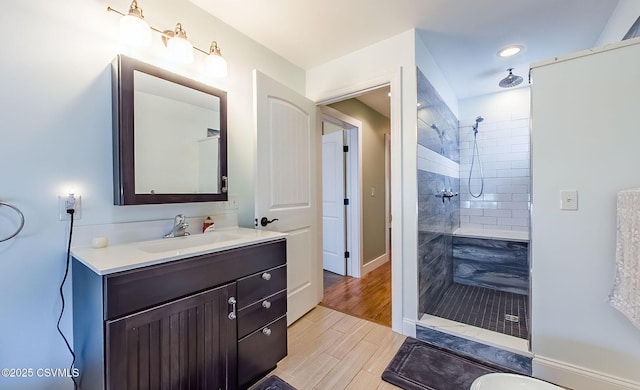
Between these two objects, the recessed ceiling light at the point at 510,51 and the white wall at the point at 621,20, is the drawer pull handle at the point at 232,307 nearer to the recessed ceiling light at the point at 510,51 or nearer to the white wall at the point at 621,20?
the white wall at the point at 621,20

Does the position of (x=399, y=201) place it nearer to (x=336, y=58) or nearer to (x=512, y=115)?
(x=336, y=58)

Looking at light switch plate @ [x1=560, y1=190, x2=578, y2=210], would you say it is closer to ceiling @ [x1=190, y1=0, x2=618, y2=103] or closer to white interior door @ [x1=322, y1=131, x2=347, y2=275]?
ceiling @ [x1=190, y1=0, x2=618, y2=103]

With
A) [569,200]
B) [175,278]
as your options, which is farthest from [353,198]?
[175,278]

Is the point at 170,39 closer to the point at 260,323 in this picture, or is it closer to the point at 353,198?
the point at 260,323

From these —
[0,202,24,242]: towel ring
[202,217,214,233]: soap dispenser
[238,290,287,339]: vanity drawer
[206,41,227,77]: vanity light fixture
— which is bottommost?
[238,290,287,339]: vanity drawer

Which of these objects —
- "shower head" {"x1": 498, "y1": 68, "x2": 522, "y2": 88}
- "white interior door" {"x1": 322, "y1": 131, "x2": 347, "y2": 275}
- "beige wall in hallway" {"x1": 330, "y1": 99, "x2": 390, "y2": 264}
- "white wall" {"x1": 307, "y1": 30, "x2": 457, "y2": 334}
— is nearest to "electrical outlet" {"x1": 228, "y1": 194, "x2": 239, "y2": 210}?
"white wall" {"x1": 307, "y1": 30, "x2": 457, "y2": 334}

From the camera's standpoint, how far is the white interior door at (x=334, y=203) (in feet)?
11.5

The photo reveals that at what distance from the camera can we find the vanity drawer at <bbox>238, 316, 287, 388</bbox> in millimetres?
1398

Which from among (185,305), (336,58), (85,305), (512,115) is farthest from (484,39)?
(85,305)

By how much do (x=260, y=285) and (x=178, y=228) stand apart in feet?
1.99

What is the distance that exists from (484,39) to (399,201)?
1.52 meters

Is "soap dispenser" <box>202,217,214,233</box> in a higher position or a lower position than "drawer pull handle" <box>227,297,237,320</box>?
higher

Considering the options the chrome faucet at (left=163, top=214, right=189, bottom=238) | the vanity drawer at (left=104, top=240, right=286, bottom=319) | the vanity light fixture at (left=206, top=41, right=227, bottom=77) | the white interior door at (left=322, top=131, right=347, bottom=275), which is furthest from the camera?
the white interior door at (left=322, top=131, right=347, bottom=275)

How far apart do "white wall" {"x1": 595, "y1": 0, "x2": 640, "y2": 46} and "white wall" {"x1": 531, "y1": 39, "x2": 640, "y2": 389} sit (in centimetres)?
47
